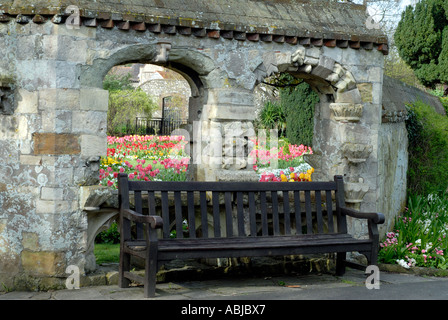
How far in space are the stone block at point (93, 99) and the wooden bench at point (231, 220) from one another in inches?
27.5

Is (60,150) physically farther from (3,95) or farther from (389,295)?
(389,295)

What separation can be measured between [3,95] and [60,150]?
0.69 meters

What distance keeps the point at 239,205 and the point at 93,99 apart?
165cm

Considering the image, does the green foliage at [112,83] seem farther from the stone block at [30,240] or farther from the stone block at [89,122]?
the stone block at [30,240]

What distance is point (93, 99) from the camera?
5.66m

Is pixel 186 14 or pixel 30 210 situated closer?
pixel 30 210

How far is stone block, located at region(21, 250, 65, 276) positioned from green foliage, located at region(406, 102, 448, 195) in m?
5.21

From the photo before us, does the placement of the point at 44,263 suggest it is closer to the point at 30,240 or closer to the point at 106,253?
the point at 30,240

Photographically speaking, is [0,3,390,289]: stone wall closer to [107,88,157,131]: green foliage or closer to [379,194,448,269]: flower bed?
[379,194,448,269]: flower bed

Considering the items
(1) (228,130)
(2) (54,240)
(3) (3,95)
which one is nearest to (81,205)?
(2) (54,240)

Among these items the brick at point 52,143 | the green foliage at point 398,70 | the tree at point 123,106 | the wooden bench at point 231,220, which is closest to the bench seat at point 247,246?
the wooden bench at point 231,220

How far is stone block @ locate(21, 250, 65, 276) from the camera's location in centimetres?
554

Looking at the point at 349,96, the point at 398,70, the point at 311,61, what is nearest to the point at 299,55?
the point at 311,61
